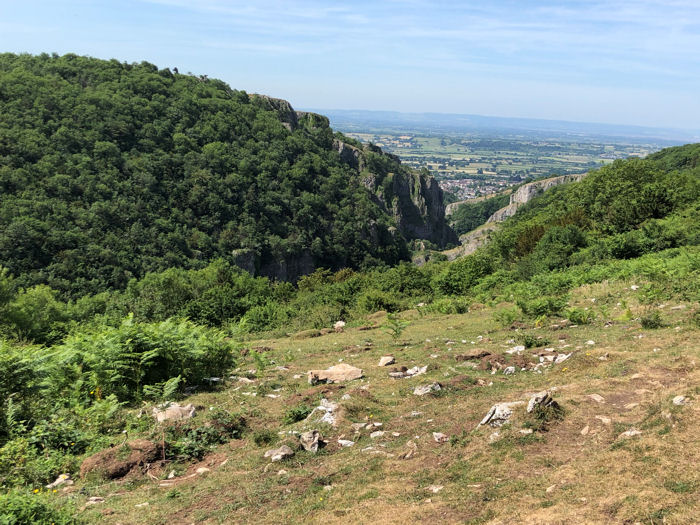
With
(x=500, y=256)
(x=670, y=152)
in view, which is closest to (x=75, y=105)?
(x=500, y=256)

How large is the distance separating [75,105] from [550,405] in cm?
8828

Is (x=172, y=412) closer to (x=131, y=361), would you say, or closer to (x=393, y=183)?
(x=131, y=361)

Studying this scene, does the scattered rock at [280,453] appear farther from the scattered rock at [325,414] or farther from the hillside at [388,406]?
the scattered rock at [325,414]

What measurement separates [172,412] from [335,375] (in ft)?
11.5

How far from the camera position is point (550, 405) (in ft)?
20.1

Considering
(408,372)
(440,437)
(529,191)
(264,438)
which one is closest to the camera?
(440,437)

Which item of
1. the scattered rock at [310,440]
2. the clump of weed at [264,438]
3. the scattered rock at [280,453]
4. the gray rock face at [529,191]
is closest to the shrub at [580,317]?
the scattered rock at [310,440]

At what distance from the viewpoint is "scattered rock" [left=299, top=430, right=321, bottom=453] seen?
642 centimetres

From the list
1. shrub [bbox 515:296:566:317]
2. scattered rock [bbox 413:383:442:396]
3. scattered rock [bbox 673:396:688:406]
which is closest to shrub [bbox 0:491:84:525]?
scattered rock [bbox 413:383:442:396]

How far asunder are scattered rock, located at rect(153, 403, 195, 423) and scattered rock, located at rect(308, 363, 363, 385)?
2619 millimetres

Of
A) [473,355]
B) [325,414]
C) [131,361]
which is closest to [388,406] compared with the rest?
[325,414]

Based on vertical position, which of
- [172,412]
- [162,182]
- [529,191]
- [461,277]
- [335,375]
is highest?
[529,191]

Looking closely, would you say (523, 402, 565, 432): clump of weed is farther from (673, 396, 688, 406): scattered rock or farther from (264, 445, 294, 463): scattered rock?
(264, 445, 294, 463): scattered rock

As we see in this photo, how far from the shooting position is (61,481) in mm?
6195
